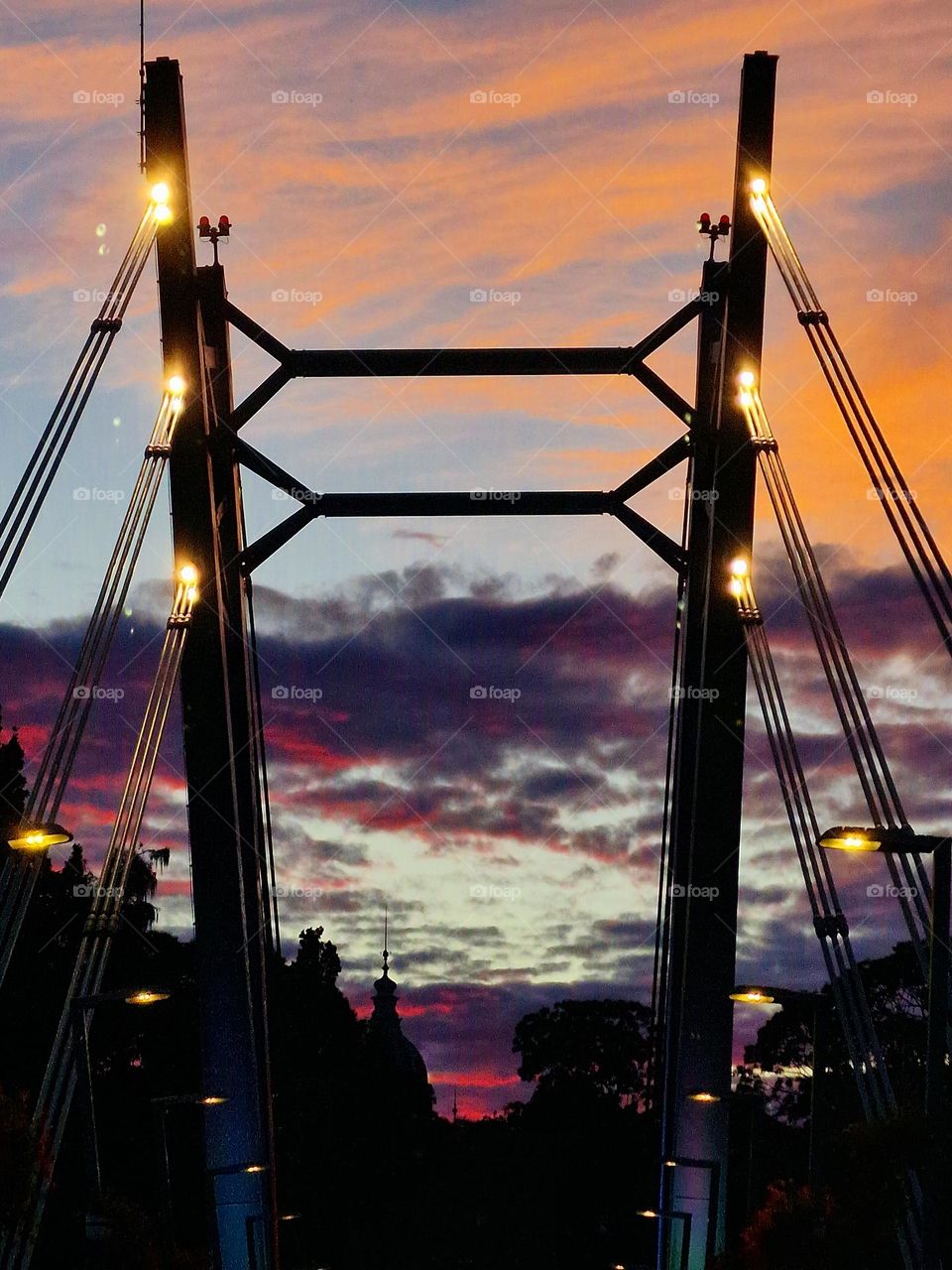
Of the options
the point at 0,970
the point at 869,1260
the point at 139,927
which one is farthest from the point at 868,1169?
the point at 139,927

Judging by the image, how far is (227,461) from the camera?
34688mm

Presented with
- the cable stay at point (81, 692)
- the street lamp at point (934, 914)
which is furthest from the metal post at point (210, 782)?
the street lamp at point (934, 914)

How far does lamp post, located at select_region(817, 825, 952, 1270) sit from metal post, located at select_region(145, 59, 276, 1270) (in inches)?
543

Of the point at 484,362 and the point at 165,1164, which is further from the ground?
the point at 484,362

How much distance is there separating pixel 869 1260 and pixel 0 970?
9843mm

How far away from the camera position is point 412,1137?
82.8 m

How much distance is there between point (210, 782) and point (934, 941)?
15.1 meters

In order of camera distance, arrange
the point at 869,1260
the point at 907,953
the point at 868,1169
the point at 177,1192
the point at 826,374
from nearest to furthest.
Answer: the point at 868,1169
the point at 869,1260
the point at 826,374
the point at 177,1192
the point at 907,953

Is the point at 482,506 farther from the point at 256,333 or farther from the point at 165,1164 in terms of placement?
the point at 165,1164

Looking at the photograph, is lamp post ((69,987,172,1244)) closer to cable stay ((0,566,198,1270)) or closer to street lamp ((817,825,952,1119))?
cable stay ((0,566,198,1270))

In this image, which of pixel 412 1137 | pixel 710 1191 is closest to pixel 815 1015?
pixel 710 1191

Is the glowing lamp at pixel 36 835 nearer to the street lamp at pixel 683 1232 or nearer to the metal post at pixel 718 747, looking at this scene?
the metal post at pixel 718 747

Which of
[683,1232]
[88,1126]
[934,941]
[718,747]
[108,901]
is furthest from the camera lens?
[683,1232]

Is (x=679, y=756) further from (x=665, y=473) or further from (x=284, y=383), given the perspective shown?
(x=284, y=383)
